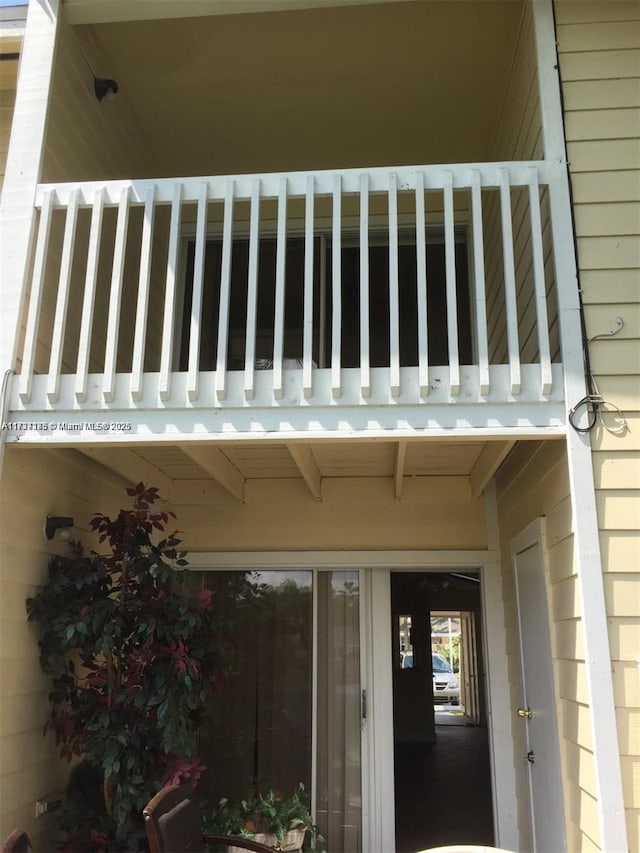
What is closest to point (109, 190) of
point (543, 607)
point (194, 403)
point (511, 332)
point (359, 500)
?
point (194, 403)

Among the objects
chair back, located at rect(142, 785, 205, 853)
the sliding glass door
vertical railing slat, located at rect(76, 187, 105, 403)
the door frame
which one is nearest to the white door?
the door frame

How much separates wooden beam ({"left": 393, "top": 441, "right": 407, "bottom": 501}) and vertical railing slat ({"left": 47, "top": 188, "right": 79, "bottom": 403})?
1.49 m

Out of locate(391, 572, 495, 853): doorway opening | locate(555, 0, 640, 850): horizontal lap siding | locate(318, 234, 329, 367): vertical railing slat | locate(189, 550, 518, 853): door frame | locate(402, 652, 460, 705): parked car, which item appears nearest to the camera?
locate(555, 0, 640, 850): horizontal lap siding

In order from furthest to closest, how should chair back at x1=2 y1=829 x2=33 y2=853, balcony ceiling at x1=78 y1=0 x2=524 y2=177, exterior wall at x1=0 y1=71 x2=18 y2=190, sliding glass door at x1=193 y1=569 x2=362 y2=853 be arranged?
sliding glass door at x1=193 y1=569 x2=362 y2=853 < balcony ceiling at x1=78 y1=0 x2=524 y2=177 < exterior wall at x1=0 y1=71 x2=18 y2=190 < chair back at x1=2 y1=829 x2=33 y2=853

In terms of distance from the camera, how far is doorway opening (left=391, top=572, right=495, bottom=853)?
5.31 metres

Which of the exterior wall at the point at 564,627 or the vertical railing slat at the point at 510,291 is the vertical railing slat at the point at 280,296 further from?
the exterior wall at the point at 564,627

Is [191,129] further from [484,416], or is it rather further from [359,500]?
[484,416]

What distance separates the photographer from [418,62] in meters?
3.82

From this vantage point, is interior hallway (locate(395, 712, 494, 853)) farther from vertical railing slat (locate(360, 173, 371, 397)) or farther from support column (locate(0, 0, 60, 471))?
support column (locate(0, 0, 60, 471))

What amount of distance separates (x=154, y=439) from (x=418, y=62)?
275 cm

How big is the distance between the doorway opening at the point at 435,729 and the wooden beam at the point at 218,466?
6.52 ft

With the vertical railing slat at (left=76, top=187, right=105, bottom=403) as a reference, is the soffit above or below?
below

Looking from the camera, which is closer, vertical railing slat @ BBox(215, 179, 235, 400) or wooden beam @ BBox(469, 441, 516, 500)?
vertical railing slat @ BBox(215, 179, 235, 400)

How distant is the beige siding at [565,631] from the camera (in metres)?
2.37
